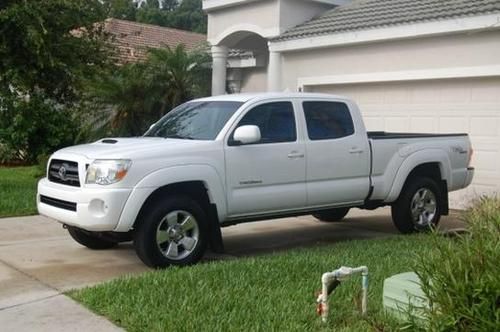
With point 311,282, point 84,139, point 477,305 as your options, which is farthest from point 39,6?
point 477,305

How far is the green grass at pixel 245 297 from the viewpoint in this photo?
5.05 metres

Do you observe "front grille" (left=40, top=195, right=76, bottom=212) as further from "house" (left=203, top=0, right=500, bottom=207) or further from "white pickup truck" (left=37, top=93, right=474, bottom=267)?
"house" (left=203, top=0, right=500, bottom=207)

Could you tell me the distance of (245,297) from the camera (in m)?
5.72

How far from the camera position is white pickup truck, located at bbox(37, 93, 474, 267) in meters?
6.83

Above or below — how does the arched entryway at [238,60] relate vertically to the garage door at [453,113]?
above

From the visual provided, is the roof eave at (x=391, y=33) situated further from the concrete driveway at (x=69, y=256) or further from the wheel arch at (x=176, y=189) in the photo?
the wheel arch at (x=176, y=189)

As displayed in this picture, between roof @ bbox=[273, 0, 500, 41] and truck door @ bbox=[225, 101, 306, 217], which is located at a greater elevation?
roof @ bbox=[273, 0, 500, 41]

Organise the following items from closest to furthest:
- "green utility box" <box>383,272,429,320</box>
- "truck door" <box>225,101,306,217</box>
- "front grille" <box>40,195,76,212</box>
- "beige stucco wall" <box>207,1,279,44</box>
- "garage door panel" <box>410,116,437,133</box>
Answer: "green utility box" <box>383,272,429,320</box>, "front grille" <box>40,195,76,212</box>, "truck door" <box>225,101,306,217</box>, "garage door panel" <box>410,116,437,133</box>, "beige stucco wall" <box>207,1,279,44</box>

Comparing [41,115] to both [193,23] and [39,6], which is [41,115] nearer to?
[39,6]

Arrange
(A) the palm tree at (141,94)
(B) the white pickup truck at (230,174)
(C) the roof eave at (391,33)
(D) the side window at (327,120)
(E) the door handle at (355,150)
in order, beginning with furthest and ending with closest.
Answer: (A) the palm tree at (141,94)
(C) the roof eave at (391,33)
(E) the door handle at (355,150)
(D) the side window at (327,120)
(B) the white pickup truck at (230,174)

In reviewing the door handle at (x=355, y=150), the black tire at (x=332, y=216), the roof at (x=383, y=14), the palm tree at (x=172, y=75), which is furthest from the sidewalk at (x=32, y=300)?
the palm tree at (x=172, y=75)

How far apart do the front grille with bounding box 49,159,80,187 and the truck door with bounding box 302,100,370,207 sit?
2.76 m

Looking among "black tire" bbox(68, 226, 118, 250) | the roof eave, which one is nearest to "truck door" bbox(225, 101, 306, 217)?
"black tire" bbox(68, 226, 118, 250)

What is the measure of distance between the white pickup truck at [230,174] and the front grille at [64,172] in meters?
0.01
